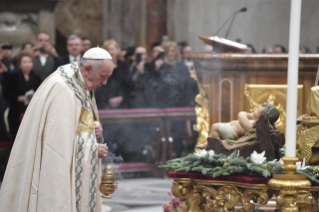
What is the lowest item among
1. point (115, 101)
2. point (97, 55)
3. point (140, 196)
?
point (140, 196)

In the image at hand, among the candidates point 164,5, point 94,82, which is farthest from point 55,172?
point 164,5

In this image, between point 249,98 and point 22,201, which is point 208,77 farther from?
point 22,201

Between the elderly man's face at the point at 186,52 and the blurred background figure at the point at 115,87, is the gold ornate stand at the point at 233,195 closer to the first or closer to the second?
the blurred background figure at the point at 115,87

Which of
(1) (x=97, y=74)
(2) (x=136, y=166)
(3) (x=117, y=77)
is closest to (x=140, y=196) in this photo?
(2) (x=136, y=166)

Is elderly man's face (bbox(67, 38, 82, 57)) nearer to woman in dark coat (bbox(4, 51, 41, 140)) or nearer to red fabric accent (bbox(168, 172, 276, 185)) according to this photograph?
woman in dark coat (bbox(4, 51, 41, 140))

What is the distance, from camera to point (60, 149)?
12.0 ft

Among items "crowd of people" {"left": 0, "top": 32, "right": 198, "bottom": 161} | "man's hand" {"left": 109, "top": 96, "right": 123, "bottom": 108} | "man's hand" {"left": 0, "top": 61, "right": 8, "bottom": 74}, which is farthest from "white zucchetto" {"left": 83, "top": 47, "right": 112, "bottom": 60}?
"man's hand" {"left": 109, "top": 96, "right": 123, "bottom": 108}

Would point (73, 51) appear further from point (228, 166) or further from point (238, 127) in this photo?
point (228, 166)

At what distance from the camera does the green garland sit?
317 centimetres

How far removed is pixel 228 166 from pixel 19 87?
5.48 m

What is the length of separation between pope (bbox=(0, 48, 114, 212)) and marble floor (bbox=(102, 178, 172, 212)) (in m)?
2.61

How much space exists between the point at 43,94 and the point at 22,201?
25.5 inches

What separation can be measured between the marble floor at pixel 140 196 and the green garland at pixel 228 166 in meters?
2.95

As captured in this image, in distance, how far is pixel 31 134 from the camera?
3.71m
